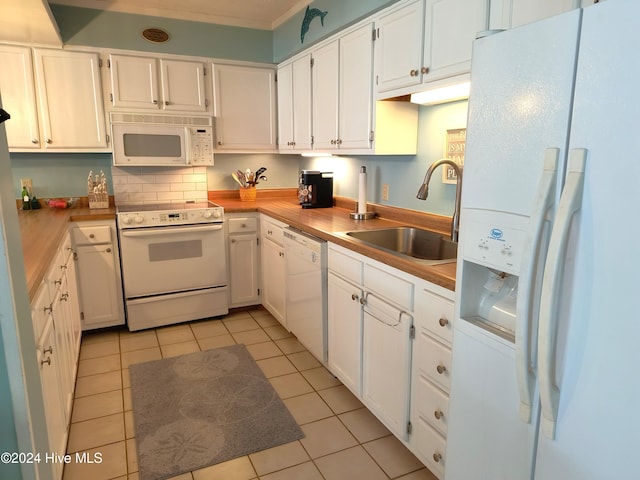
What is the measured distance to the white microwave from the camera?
3.48 metres

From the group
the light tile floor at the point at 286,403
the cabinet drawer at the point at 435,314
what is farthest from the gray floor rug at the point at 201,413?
the cabinet drawer at the point at 435,314

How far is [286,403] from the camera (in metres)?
2.52

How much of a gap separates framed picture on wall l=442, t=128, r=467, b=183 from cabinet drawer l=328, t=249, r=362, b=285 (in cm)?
75

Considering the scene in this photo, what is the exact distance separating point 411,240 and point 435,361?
1040mm

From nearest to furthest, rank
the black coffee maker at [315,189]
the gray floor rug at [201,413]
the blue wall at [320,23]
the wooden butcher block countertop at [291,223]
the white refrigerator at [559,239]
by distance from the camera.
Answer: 1. the white refrigerator at [559,239]
2. the wooden butcher block countertop at [291,223]
3. the gray floor rug at [201,413]
4. the blue wall at [320,23]
5. the black coffee maker at [315,189]

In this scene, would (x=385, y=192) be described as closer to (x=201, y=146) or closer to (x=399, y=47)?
(x=399, y=47)

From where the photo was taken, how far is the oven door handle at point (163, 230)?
3.34 metres

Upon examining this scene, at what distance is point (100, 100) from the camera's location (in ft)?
11.4

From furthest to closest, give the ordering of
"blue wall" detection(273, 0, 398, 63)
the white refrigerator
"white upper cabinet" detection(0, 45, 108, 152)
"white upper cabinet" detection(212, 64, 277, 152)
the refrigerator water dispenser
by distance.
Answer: "white upper cabinet" detection(212, 64, 277, 152) < "white upper cabinet" detection(0, 45, 108, 152) < "blue wall" detection(273, 0, 398, 63) < the refrigerator water dispenser < the white refrigerator

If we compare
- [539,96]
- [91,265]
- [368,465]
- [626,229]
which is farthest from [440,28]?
[91,265]

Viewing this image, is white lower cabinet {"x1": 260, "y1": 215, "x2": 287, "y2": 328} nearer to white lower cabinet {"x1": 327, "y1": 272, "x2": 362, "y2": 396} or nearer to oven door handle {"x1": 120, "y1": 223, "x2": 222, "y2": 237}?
oven door handle {"x1": 120, "y1": 223, "x2": 222, "y2": 237}

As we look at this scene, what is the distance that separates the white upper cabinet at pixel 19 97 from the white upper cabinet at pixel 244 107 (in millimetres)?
1361

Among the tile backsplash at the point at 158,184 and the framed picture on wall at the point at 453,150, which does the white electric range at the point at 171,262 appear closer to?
the tile backsplash at the point at 158,184

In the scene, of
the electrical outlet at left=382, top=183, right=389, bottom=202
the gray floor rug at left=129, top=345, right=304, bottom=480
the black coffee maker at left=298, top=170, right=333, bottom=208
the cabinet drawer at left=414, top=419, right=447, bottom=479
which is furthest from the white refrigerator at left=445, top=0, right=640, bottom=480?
the black coffee maker at left=298, top=170, right=333, bottom=208
